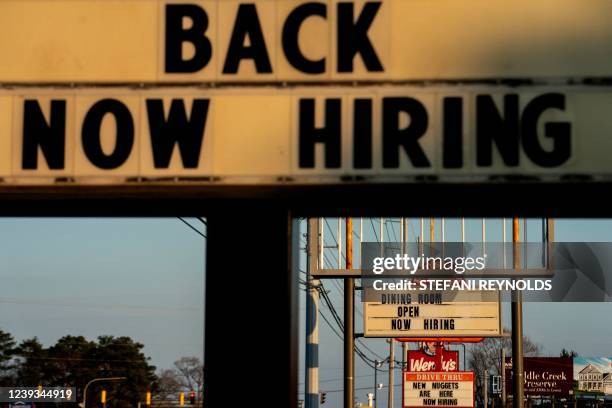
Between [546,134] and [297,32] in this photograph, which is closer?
[546,134]

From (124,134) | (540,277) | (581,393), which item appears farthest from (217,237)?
(581,393)

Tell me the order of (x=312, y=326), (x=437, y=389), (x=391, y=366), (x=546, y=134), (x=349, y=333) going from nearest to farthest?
1. (x=546, y=134)
2. (x=312, y=326)
3. (x=349, y=333)
4. (x=437, y=389)
5. (x=391, y=366)

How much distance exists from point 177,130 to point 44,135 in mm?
784

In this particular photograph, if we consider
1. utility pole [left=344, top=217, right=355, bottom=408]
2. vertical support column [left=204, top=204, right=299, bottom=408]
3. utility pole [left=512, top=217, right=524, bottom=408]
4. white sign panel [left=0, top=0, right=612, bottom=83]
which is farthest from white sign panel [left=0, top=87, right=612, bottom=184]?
utility pole [left=344, top=217, right=355, bottom=408]

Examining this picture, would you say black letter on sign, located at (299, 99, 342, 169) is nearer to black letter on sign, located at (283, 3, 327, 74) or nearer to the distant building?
black letter on sign, located at (283, 3, 327, 74)

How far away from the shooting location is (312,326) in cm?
A: 2684

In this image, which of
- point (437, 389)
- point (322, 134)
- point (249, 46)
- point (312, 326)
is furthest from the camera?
point (437, 389)

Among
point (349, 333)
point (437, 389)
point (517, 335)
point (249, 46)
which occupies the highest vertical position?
point (249, 46)

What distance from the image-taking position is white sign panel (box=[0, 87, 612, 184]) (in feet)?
21.7

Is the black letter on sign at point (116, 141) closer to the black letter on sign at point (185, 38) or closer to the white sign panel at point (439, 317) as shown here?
the black letter on sign at point (185, 38)

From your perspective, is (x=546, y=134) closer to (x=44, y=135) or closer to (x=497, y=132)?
(x=497, y=132)

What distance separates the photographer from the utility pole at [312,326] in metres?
26.4

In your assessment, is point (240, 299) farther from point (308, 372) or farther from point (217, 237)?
point (308, 372)

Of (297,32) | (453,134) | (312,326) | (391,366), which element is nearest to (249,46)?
(297,32)
